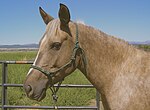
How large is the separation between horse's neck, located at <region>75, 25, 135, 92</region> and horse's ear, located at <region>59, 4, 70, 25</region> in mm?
225

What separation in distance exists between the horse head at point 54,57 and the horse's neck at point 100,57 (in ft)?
0.44

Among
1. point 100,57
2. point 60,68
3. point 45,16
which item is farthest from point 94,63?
point 45,16

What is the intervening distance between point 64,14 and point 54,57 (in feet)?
1.63

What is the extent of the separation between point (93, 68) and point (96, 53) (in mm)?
180

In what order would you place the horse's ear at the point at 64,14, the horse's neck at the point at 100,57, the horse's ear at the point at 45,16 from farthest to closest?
the horse's ear at the point at 45,16 → the horse's neck at the point at 100,57 → the horse's ear at the point at 64,14

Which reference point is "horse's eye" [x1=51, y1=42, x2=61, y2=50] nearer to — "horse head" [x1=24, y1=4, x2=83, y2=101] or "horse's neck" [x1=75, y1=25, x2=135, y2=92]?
"horse head" [x1=24, y1=4, x2=83, y2=101]

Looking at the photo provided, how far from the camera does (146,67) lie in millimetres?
2998

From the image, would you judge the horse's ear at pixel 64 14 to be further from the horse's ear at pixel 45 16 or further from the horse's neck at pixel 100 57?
the horse's ear at pixel 45 16

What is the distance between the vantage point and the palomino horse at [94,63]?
2.91 m

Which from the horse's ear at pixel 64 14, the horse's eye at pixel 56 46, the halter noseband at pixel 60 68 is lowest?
the halter noseband at pixel 60 68

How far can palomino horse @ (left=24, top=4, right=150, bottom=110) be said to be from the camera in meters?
2.91

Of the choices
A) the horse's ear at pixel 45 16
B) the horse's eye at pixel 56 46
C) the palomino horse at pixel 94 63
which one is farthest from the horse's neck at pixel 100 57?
the horse's ear at pixel 45 16

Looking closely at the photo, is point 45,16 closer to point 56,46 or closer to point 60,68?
point 56,46

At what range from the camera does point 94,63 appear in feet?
10.2
